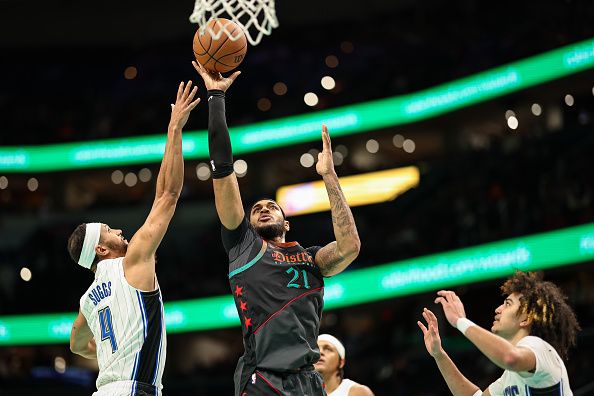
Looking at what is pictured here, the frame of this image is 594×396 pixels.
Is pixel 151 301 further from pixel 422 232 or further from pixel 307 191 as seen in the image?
pixel 307 191

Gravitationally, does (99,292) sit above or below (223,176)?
below

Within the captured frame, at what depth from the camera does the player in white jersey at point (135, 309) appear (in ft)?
18.0

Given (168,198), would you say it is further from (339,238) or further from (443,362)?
(443,362)

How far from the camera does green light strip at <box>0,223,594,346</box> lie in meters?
16.0

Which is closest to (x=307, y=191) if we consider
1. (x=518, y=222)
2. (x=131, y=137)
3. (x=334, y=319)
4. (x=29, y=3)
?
(x=334, y=319)

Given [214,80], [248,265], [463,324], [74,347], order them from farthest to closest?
[74,347] < [214,80] < [248,265] < [463,324]

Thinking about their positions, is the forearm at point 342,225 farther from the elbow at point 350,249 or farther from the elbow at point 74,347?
the elbow at point 74,347

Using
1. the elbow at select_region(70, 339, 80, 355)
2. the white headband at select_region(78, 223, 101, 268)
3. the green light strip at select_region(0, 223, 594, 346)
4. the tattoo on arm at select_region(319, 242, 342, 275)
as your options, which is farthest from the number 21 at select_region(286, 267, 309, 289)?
the green light strip at select_region(0, 223, 594, 346)

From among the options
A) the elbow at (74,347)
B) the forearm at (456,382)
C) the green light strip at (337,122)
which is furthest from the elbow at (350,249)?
the green light strip at (337,122)

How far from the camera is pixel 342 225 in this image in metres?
5.77

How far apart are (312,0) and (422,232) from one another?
11.5 m

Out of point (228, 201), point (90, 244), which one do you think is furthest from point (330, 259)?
point (90, 244)

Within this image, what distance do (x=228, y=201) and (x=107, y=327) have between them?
3.78ft

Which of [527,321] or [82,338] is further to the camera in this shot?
[82,338]
